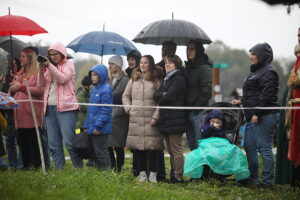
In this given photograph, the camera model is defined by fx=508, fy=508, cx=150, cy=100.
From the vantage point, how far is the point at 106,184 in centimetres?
618

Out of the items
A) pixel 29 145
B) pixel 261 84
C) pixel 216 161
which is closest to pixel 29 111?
pixel 29 145

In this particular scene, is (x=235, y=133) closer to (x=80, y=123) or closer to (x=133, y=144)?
(x=133, y=144)

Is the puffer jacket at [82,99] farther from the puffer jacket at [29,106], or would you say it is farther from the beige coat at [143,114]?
the beige coat at [143,114]

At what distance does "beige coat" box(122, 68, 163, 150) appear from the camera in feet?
25.3

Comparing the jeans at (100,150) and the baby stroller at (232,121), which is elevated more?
the baby stroller at (232,121)

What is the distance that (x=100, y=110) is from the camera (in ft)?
25.9

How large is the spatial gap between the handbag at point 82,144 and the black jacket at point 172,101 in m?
1.17

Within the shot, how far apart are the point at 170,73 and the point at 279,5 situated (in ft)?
12.7

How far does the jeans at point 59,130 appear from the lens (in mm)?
7953

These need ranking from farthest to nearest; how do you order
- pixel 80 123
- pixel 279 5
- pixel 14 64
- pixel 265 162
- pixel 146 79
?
pixel 80 123, pixel 14 64, pixel 146 79, pixel 265 162, pixel 279 5

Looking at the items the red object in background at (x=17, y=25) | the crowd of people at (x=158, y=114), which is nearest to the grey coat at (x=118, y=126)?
the crowd of people at (x=158, y=114)

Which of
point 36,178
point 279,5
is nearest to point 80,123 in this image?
point 36,178

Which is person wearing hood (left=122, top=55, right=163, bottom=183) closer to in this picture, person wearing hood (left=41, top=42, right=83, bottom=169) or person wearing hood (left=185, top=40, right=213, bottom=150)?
person wearing hood (left=185, top=40, right=213, bottom=150)

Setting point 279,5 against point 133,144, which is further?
point 133,144
